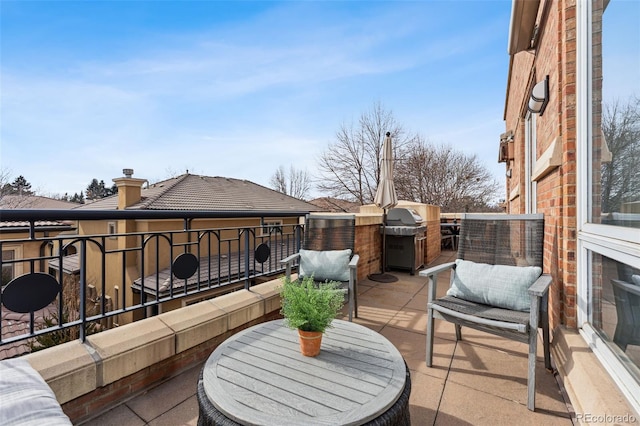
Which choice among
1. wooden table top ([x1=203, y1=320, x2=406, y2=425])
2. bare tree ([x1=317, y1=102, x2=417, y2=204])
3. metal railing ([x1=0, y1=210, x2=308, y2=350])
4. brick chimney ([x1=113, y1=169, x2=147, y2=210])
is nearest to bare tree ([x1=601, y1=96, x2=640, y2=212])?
wooden table top ([x1=203, y1=320, x2=406, y2=425])

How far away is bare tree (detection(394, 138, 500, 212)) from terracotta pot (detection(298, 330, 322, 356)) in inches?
706

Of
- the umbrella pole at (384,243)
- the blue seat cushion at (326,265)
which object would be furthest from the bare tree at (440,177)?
the blue seat cushion at (326,265)

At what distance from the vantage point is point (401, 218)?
545cm

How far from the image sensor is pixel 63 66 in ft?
29.1

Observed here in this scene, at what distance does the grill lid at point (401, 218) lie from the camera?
17.5 feet

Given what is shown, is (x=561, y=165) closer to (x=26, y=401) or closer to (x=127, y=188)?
(x=26, y=401)

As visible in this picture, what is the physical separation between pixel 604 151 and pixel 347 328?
1860 millimetres

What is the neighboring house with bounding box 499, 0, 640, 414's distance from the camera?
1387 mm

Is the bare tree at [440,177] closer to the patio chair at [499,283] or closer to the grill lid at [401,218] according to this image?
the grill lid at [401,218]

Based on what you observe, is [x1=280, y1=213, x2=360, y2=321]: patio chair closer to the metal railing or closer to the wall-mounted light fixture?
the metal railing

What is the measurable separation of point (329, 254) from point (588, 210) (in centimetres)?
219

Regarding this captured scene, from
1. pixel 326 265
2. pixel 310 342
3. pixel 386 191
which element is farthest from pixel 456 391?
pixel 386 191

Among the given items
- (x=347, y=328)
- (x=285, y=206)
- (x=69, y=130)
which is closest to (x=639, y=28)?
(x=347, y=328)

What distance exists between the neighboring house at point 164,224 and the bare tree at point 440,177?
753cm
